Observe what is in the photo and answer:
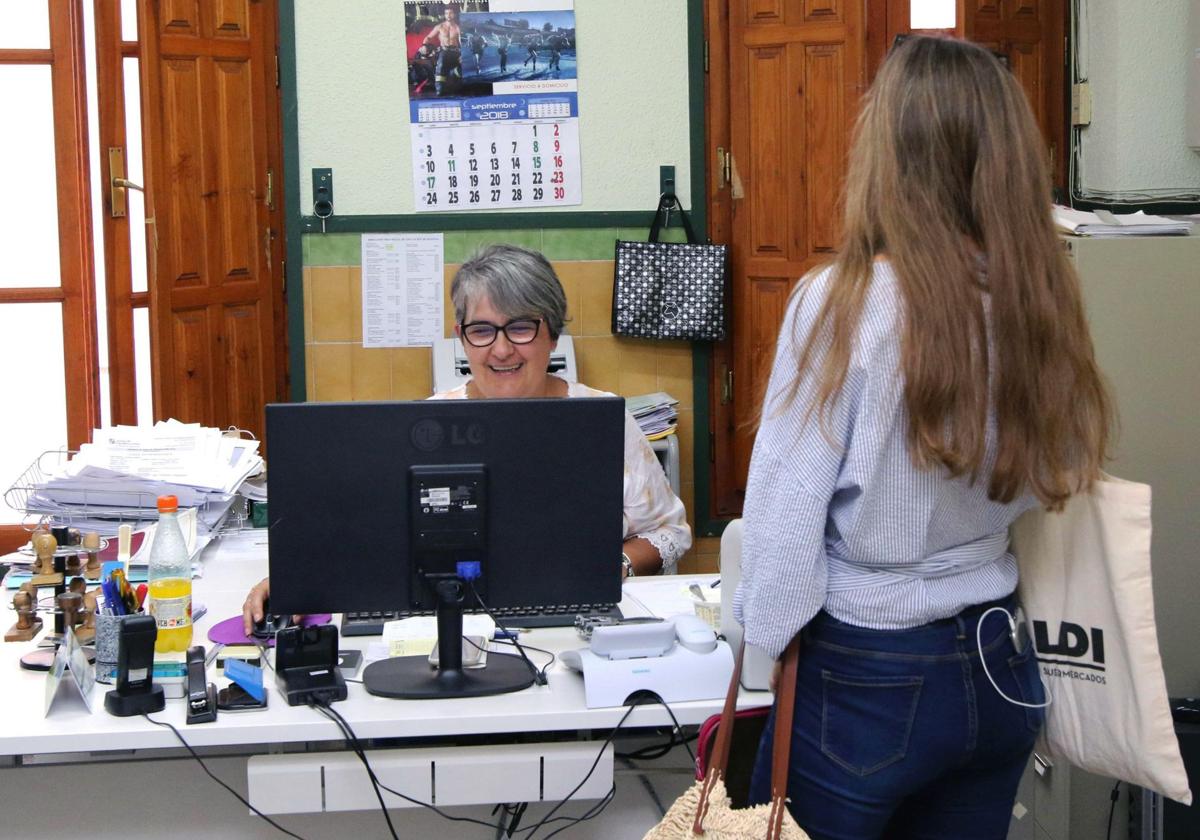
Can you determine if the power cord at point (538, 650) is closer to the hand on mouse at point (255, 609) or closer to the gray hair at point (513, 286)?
the hand on mouse at point (255, 609)

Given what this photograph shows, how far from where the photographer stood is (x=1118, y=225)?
301 centimetres

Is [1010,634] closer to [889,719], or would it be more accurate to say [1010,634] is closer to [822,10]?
[889,719]

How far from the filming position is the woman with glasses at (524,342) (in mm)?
2703

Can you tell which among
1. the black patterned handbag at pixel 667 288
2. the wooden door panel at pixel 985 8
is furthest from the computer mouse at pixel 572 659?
the wooden door panel at pixel 985 8

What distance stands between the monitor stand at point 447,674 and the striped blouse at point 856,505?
0.56 meters

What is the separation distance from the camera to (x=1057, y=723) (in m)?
1.75

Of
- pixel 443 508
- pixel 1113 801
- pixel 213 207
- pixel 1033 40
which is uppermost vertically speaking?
pixel 1033 40

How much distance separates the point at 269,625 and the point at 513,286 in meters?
0.83

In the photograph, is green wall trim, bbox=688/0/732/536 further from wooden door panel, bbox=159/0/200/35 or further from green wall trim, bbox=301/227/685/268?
wooden door panel, bbox=159/0/200/35

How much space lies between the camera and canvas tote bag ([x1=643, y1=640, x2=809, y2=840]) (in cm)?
154

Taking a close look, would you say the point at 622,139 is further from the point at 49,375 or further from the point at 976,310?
the point at 976,310

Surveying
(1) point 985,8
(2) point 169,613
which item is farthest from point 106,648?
(1) point 985,8

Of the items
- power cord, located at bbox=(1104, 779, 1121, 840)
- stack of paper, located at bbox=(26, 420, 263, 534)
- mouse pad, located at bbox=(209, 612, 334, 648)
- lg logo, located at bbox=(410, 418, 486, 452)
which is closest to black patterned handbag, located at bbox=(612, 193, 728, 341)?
stack of paper, located at bbox=(26, 420, 263, 534)

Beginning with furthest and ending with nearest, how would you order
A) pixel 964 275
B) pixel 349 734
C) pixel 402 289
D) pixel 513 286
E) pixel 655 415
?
pixel 402 289, pixel 655 415, pixel 513 286, pixel 349 734, pixel 964 275
